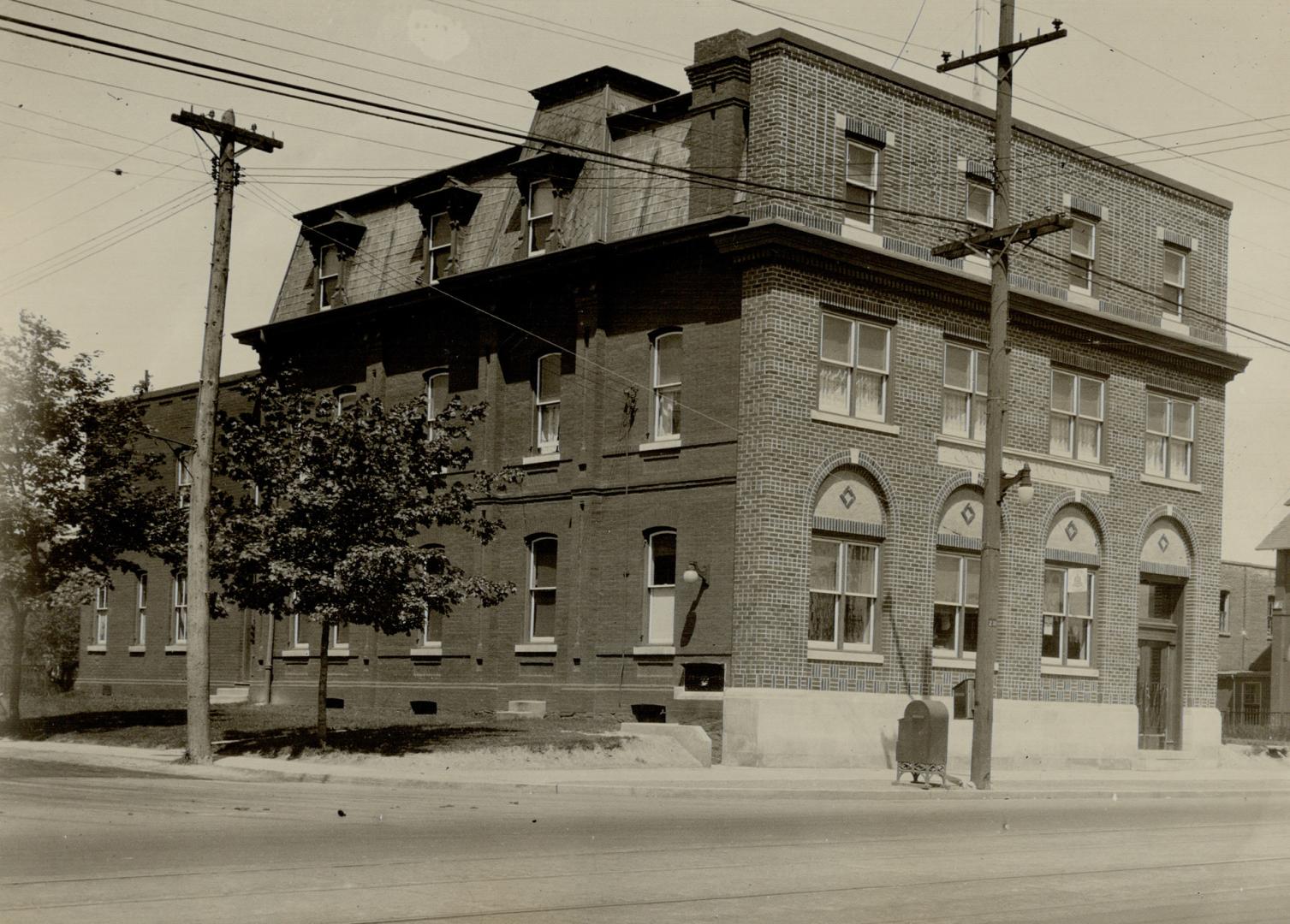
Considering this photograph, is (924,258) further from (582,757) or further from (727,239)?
(582,757)

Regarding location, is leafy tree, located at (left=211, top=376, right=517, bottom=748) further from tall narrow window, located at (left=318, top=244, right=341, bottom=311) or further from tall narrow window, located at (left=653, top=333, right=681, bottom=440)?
tall narrow window, located at (left=318, top=244, right=341, bottom=311)

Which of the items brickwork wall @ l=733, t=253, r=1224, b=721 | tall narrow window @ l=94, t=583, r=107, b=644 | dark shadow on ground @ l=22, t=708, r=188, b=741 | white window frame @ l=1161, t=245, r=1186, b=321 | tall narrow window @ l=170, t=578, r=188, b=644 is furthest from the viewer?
tall narrow window @ l=94, t=583, r=107, b=644

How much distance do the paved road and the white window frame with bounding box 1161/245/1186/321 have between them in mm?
18223

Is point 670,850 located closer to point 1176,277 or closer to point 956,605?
point 956,605

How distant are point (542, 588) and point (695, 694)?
16.7 feet

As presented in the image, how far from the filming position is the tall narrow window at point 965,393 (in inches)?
1225

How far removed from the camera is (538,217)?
32625 millimetres

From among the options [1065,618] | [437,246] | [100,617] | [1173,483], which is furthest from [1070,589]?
[100,617]

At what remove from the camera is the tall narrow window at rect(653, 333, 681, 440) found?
29.9m

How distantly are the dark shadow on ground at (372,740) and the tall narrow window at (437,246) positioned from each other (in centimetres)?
1133

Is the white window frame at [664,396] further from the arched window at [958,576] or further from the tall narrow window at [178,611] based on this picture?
the tall narrow window at [178,611]

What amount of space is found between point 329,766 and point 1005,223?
1346 cm

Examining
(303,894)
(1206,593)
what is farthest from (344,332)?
(303,894)

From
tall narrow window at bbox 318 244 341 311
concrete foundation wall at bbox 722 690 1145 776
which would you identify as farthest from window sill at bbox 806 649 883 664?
tall narrow window at bbox 318 244 341 311
